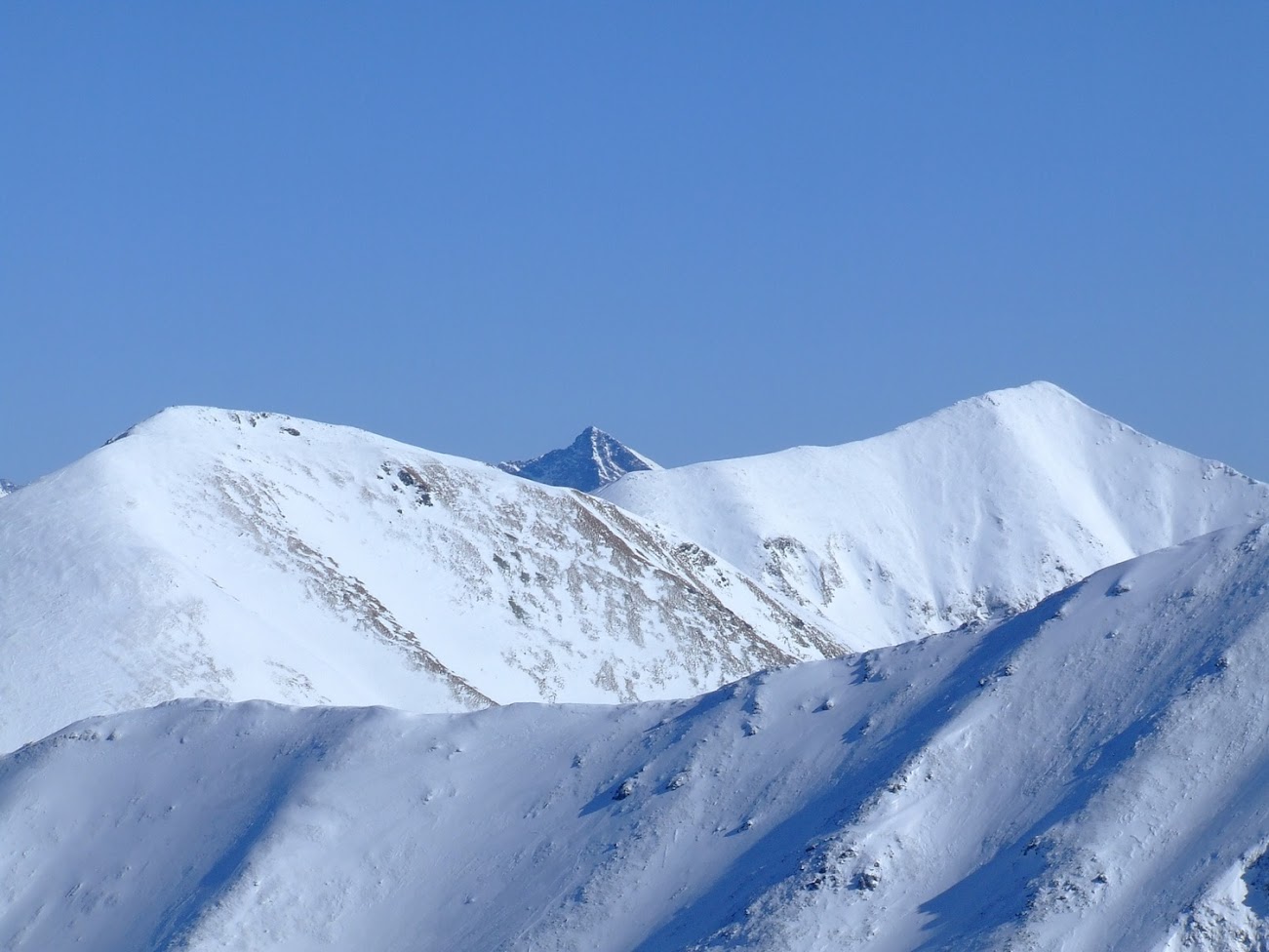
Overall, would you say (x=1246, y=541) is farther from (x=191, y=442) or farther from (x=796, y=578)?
(x=796, y=578)

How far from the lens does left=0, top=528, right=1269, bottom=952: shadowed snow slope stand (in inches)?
914

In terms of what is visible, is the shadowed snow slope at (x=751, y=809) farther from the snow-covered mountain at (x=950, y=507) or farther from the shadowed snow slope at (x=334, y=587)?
the snow-covered mountain at (x=950, y=507)

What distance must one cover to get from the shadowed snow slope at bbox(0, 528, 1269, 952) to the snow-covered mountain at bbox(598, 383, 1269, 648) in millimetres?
79893

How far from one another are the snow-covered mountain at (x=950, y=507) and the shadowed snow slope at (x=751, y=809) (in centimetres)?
7989

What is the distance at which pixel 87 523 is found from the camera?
6512cm

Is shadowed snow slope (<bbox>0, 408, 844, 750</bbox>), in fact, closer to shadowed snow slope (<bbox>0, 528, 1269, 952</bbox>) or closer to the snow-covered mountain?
shadowed snow slope (<bbox>0, 528, 1269, 952</bbox>)

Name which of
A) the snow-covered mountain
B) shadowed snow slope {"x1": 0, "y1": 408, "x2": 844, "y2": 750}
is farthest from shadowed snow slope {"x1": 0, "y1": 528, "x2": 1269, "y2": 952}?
the snow-covered mountain

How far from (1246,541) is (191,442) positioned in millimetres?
60802

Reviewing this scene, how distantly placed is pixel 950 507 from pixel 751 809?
368 ft

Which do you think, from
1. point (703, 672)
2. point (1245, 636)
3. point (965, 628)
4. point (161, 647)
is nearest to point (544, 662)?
point (703, 672)

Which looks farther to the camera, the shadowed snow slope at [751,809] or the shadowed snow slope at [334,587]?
the shadowed snow slope at [334,587]

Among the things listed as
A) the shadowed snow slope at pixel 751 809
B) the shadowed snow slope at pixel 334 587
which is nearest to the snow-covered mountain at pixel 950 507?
the shadowed snow slope at pixel 334 587

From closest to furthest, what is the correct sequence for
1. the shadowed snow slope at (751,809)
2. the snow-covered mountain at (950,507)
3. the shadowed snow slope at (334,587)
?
the shadowed snow slope at (751,809)
the shadowed snow slope at (334,587)
the snow-covered mountain at (950,507)

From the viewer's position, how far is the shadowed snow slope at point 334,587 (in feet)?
181
